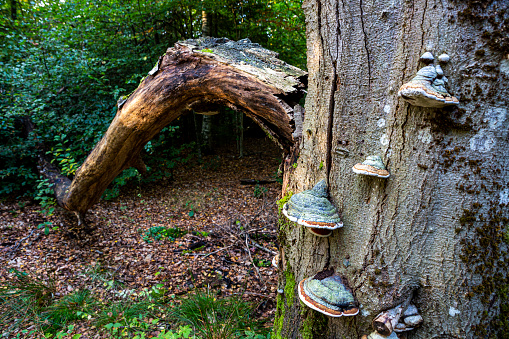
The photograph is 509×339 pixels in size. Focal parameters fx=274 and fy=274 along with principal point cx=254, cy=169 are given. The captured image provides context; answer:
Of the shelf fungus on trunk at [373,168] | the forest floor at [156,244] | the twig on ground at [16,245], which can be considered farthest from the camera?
the twig on ground at [16,245]

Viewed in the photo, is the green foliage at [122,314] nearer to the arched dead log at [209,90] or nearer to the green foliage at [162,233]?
the green foliage at [162,233]

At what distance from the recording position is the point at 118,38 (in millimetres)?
8312

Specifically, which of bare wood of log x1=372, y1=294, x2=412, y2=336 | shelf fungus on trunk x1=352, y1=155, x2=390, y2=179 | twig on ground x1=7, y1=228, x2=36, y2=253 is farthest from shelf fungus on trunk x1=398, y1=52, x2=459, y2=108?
twig on ground x1=7, y1=228, x2=36, y2=253

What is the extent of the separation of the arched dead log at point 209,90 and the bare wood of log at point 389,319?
57.8 inches

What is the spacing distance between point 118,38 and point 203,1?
2.81 meters

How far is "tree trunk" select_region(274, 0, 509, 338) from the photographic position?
133 cm

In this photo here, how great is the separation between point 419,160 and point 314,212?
2.03 ft

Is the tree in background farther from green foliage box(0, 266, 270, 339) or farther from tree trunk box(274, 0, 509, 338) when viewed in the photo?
tree trunk box(274, 0, 509, 338)

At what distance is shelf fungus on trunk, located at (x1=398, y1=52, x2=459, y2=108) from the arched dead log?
3.75 feet

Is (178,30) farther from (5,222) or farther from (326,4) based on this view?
(326,4)

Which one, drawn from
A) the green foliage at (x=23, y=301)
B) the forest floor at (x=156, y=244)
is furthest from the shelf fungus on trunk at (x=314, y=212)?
the green foliage at (x=23, y=301)

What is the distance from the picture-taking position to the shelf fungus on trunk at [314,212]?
5.03 ft

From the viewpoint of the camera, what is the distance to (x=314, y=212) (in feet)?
5.22

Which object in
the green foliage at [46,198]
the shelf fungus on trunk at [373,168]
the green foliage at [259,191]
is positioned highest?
the shelf fungus on trunk at [373,168]
